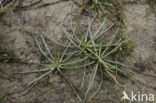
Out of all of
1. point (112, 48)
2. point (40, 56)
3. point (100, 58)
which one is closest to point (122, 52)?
point (112, 48)

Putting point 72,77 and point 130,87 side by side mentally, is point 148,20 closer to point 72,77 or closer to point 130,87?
point 130,87

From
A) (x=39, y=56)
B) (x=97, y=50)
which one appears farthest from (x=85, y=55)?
(x=39, y=56)
